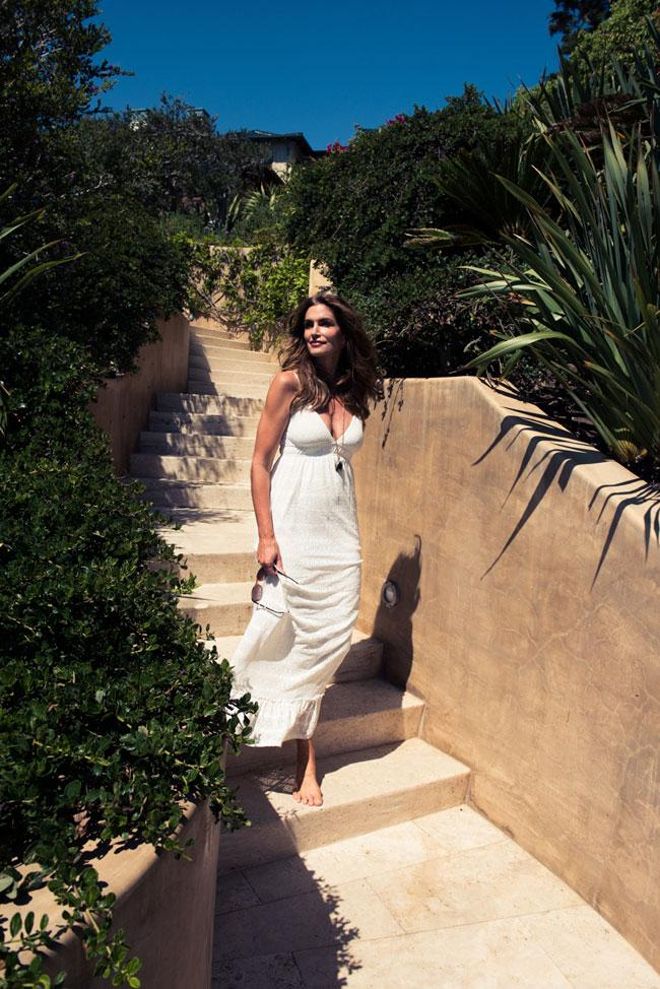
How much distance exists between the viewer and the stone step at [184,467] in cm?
587

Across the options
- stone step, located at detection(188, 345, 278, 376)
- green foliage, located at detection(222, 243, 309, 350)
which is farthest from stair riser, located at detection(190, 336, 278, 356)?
green foliage, located at detection(222, 243, 309, 350)

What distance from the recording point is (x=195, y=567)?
14.2 feet

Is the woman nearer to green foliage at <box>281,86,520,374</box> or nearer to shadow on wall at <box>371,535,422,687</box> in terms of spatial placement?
shadow on wall at <box>371,535,422,687</box>

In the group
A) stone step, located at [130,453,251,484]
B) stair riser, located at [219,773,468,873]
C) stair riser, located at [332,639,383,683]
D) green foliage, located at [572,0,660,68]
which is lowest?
stair riser, located at [219,773,468,873]

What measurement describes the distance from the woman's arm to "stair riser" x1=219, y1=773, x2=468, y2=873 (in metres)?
1.07

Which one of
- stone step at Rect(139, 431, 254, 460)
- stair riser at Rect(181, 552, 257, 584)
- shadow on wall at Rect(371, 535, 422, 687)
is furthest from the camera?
stone step at Rect(139, 431, 254, 460)

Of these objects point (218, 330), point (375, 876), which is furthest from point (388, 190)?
point (218, 330)

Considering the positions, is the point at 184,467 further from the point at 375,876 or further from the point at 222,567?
the point at 375,876

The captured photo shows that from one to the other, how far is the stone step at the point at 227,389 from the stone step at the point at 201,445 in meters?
1.81

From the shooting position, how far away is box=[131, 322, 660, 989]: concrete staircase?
8.31ft

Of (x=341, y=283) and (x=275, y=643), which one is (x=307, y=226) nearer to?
(x=341, y=283)

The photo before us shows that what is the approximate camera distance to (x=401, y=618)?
156 inches

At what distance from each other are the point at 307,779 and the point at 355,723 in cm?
49

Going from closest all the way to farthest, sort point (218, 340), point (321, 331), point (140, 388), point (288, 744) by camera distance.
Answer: point (321, 331) < point (288, 744) < point (140, 388) < point (218, 340)
